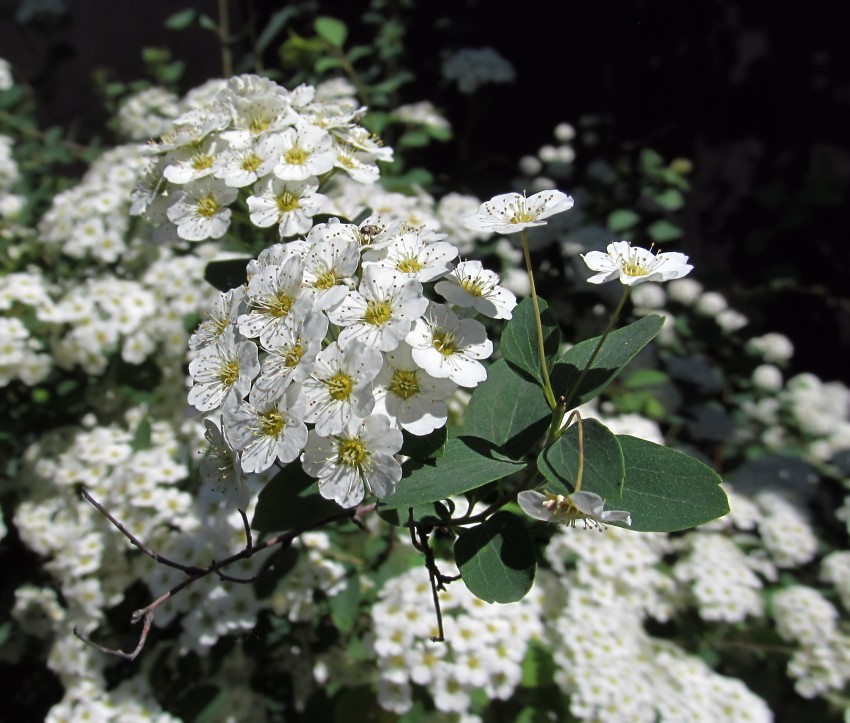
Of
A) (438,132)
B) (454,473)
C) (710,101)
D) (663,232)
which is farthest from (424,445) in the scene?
(710,101)

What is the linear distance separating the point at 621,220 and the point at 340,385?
2.14 metres

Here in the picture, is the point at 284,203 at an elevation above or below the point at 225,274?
above

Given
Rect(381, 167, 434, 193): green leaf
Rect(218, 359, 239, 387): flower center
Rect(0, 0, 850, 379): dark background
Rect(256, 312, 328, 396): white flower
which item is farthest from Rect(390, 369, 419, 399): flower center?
Rect(0, 0, 850, 379): dark background

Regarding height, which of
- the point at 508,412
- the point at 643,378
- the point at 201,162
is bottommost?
the point at 643,378

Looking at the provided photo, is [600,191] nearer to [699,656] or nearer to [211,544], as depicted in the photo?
[699,656]

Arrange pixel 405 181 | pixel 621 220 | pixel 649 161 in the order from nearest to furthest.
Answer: pixel 405 181
pixel 621 220
pixel 649 161

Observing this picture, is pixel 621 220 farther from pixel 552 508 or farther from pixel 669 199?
pixel 552 508

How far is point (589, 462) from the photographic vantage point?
2.76ft

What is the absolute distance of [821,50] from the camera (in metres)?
3.65

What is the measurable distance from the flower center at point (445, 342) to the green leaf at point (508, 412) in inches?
4.3

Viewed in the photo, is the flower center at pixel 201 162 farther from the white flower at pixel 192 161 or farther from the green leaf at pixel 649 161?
the green leaf at pixel 649 161

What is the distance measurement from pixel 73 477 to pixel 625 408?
5.51 feet

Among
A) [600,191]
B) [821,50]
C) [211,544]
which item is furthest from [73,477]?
[821,50]

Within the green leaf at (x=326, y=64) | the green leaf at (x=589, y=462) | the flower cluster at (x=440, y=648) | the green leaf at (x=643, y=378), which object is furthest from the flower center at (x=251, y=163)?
the green leaf at (x=643, y=378)
